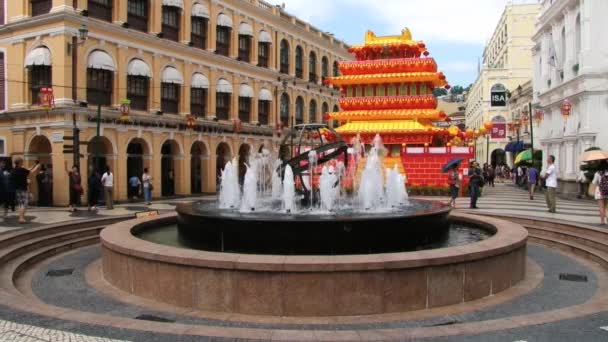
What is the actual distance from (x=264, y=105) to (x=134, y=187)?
50.4ft

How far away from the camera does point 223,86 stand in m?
34.2

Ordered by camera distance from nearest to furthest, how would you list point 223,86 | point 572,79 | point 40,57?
point 40,57 < point 572,79 < point 223,86

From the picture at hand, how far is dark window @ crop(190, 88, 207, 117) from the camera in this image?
32188mm

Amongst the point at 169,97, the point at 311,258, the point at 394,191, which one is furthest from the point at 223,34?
the point at 311,258

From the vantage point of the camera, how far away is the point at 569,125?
89.3 ft

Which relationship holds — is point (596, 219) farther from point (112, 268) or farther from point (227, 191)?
point (112, 268)

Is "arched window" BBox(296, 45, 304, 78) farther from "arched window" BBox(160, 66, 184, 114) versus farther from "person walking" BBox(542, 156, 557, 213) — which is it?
"person walking" BBox(542, 156, 557, 213)

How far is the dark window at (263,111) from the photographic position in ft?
130

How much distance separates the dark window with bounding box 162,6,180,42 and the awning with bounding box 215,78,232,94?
14.5 ft

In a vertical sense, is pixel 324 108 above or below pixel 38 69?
above

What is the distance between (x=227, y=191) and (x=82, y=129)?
13.4 metres

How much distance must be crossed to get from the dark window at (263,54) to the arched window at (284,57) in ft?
7.62

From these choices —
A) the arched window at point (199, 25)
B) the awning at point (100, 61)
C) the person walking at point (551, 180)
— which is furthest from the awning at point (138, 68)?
the person walking at point (551, 180)

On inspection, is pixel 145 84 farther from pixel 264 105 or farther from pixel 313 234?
pixel 313 234
